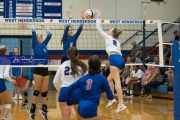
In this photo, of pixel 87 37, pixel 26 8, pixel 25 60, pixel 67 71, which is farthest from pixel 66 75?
pixel 87 37

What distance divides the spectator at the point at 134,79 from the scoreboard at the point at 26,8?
3959mm

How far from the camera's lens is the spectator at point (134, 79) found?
50.8 feet

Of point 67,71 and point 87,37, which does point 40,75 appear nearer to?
point 67,71

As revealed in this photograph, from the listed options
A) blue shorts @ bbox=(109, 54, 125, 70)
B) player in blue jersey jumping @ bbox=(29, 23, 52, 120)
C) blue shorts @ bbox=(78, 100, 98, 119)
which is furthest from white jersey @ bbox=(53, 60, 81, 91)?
player in blue jersey jumping @ bbox=(29, 23, 52, 120)

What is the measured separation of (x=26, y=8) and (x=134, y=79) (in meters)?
5.02

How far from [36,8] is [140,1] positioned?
5.30m

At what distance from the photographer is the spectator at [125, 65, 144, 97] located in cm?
1548

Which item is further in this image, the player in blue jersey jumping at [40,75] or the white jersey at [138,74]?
the white jersey at [138,74]

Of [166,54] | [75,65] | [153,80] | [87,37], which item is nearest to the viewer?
[75,65]

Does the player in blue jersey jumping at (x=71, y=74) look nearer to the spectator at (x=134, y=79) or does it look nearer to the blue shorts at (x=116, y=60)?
the blue shorts at (x=116, y=60)

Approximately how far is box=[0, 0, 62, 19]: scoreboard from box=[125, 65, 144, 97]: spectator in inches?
156

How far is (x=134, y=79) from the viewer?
15.5 meters

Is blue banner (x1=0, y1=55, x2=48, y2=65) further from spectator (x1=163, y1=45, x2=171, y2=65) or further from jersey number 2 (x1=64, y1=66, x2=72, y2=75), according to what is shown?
spectator (x1=163, y1=45, x2=171, y2=65)

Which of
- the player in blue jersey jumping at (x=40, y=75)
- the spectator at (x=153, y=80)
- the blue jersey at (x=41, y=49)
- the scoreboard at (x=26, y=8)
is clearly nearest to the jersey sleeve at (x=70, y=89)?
the player in blue jersey jumping at (x=40, y=75)
